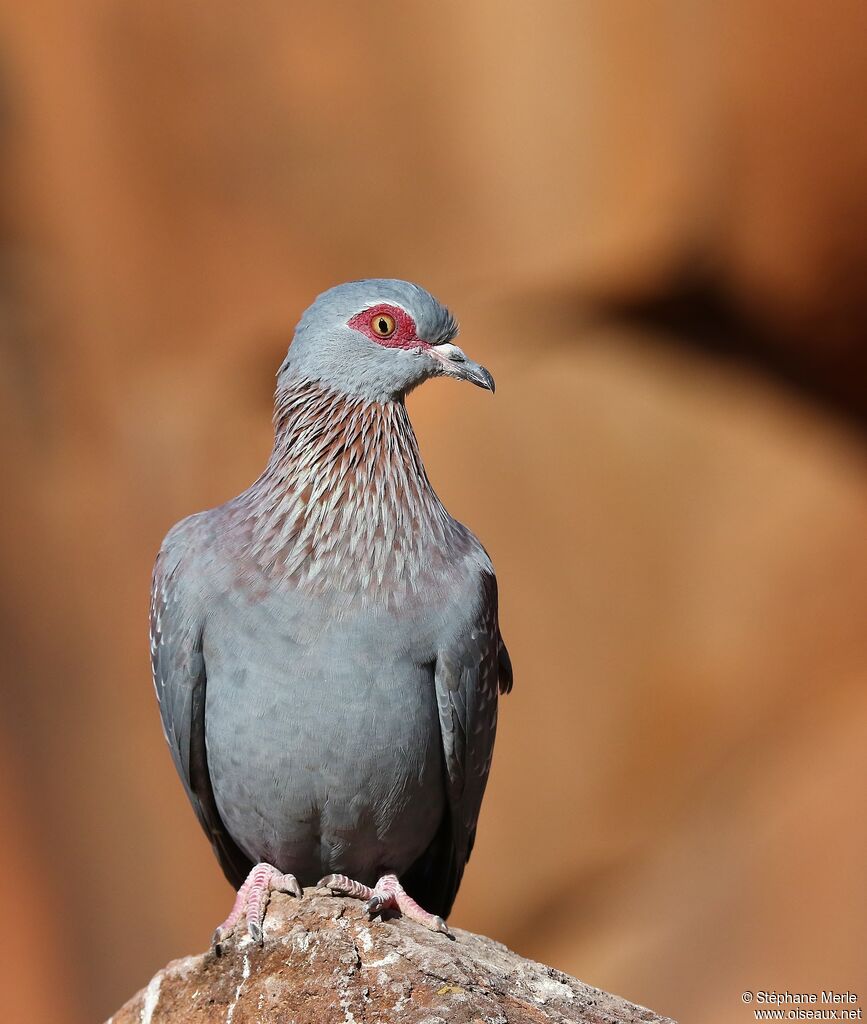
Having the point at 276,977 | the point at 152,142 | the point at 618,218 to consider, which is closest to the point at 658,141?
the point at 618,218

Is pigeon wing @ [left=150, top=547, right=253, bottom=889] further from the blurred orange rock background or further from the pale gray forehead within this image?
the blurred orange rock background

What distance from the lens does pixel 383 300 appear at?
13.7ft

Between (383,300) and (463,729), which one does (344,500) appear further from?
(463,729)

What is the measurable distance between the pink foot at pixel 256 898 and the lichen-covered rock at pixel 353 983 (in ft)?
0.11

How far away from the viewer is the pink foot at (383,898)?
3.85 metres

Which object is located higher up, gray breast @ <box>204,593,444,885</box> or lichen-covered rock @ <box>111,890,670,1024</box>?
gray breast @ <box>204,593,444,885</box>

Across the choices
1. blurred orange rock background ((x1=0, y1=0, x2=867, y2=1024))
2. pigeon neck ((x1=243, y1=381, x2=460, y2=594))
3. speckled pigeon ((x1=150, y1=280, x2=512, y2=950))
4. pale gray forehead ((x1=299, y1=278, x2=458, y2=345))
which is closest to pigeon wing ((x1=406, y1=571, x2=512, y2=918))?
speckled pigeon ((x1=150, y1=280, x2=512, y2=950))

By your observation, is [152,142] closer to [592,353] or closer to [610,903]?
[592,353]

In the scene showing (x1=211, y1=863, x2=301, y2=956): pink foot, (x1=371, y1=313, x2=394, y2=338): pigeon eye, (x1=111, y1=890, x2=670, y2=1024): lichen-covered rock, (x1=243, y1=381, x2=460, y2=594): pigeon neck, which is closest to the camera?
(x1=111, y1=890, x2=670, y2=1024): lichen-covered rock

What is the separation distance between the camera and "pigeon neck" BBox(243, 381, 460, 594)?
4.03 m

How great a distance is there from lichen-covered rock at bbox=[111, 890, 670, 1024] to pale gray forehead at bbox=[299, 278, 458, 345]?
6.39 feet

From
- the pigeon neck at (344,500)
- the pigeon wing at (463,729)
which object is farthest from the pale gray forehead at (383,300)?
the pigeon wing at (463,729)

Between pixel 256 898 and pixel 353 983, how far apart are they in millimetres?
589

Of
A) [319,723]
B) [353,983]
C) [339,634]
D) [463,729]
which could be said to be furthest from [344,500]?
[353,983]
